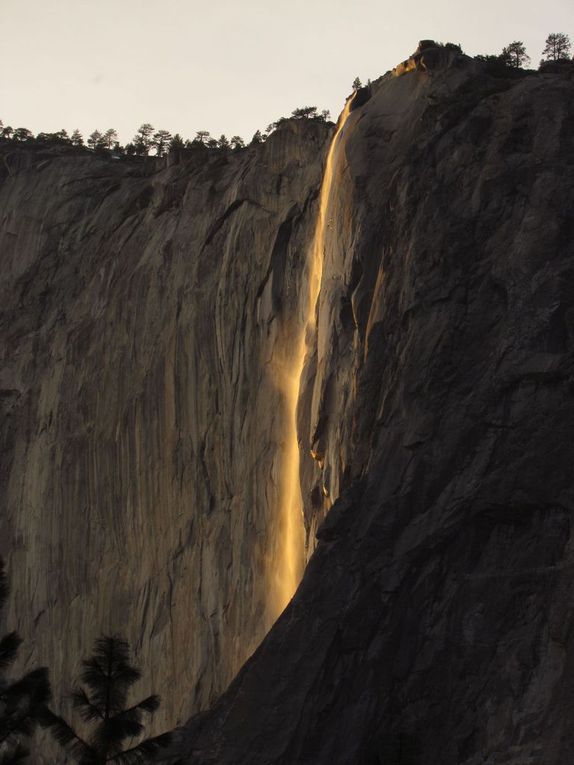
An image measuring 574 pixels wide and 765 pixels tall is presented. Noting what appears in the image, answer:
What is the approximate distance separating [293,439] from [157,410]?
8793mm

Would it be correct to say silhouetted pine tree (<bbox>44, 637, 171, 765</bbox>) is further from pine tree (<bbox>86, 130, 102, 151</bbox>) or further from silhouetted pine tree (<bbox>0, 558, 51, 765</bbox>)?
pine tree (<bbox>86, 130, 102, 151</bbox>)

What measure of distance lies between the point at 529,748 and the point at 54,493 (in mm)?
28221

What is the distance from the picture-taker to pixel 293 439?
38.8 metres

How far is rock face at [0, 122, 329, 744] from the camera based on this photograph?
135ft

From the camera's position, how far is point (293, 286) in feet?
134

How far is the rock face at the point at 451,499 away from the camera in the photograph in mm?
27141

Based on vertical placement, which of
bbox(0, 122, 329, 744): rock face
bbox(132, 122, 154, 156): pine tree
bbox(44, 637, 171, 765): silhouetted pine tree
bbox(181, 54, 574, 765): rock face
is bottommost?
bbox(44, 637, 171, 765): silhouetted pine tree

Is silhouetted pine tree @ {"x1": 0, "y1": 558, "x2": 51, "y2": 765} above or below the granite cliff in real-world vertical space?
below

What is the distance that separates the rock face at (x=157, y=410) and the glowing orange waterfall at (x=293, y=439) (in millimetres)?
478

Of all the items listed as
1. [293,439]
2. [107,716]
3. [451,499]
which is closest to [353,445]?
[451,499]

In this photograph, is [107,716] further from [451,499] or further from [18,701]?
[451,499]

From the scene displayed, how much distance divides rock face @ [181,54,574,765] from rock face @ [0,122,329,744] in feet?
28.1

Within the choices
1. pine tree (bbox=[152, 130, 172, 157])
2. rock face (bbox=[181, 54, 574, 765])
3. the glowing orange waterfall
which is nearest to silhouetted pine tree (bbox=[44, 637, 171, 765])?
rock face (bbox=[181, 54, 574, 765])

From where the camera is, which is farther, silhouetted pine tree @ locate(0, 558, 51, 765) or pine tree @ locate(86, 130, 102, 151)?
pine tree @ locate(86, 130, 102, 151)
